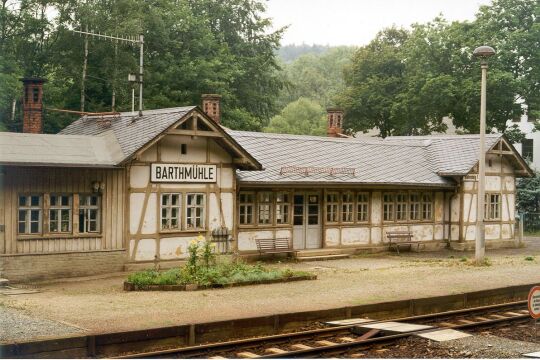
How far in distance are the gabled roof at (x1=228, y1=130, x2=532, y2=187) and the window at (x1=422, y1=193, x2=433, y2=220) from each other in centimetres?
83

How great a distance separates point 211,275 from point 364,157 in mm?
12652

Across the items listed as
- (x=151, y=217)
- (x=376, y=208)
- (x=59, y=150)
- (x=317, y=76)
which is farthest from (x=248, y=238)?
(x=317, y=76)

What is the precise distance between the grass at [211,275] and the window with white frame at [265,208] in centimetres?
496

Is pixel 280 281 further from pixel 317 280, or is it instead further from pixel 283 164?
pixel 283 164

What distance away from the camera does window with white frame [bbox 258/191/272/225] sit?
2445 cm

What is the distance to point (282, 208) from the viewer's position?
988 inches

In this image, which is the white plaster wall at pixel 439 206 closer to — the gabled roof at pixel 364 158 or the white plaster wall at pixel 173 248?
the gabled roof at pixel 364 158

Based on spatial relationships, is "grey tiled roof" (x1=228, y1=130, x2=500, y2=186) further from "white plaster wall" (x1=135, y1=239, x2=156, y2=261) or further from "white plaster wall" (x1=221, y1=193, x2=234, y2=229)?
"white plaster wall" (x1=135, y1=239, x2=156, y2=261)

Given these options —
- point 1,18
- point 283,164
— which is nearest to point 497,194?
point 283,164

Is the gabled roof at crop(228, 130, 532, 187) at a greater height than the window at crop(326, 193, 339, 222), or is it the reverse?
the gabled roof at crop(228, 130, 532, 187)

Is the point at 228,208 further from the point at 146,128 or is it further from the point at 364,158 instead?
the point at 364,158

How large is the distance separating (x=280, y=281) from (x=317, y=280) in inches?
44.4

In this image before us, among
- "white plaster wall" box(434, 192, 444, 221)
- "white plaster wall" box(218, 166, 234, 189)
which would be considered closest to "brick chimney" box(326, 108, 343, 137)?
"white plaster wall" box(434, 192, 444, 221)

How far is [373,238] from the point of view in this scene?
2770 cm
